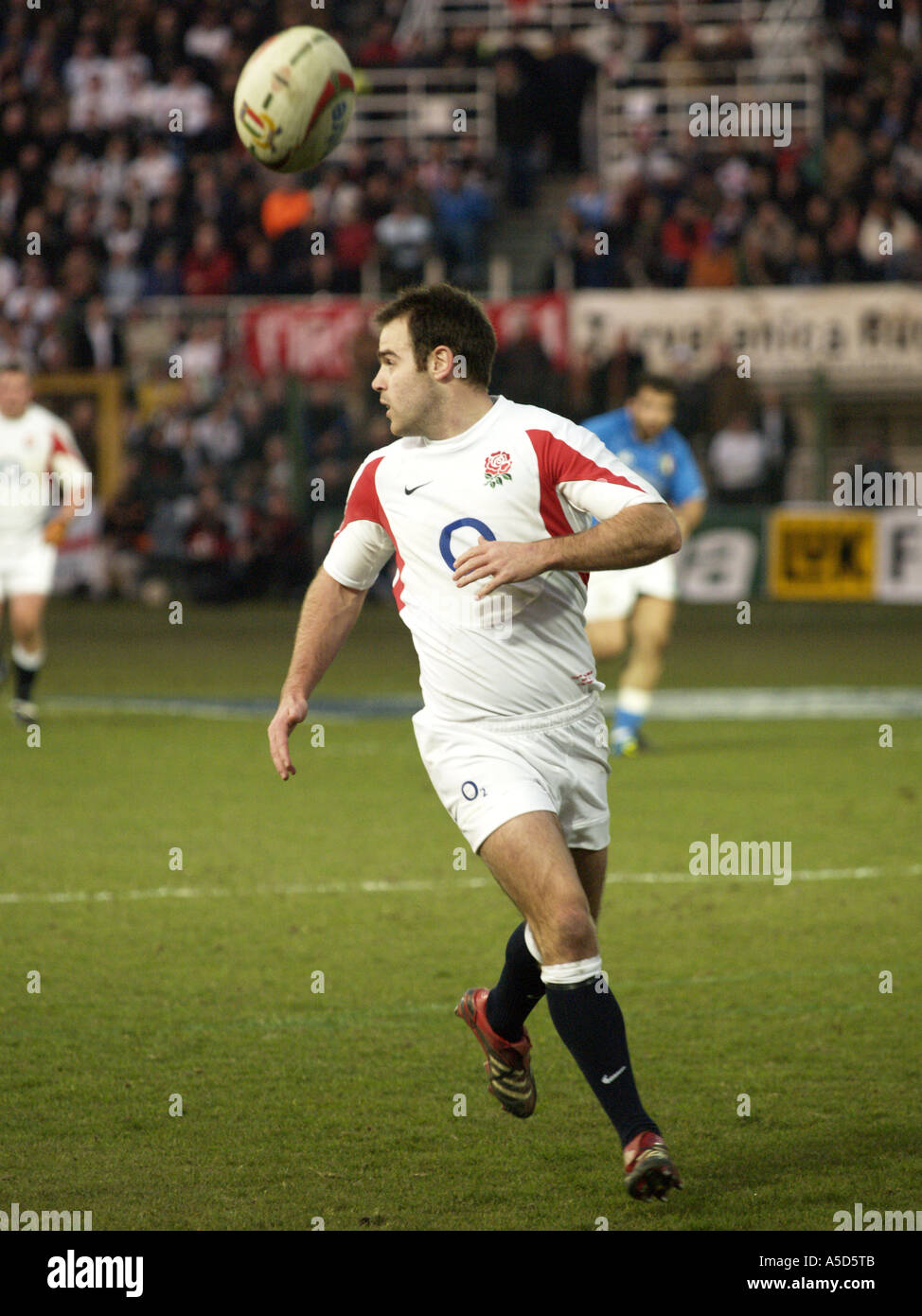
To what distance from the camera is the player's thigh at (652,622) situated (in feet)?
37.5

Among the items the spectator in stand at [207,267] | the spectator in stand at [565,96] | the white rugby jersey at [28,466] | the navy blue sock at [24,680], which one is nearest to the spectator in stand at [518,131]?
the spectator in stand at [565,96]

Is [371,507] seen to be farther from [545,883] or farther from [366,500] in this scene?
[545,883]

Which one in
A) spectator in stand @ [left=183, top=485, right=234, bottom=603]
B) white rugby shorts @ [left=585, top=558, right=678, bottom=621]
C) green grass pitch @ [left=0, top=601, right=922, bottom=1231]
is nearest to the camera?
green grass pitch @ [left=0, top=601, right=922, bottom=1231]

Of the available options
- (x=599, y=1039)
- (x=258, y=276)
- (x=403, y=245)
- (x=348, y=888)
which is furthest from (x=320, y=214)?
(x=599, y=1039)

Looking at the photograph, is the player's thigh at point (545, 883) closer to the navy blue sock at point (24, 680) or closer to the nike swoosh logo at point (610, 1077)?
the nike swoosh logo at point (610, 1077)

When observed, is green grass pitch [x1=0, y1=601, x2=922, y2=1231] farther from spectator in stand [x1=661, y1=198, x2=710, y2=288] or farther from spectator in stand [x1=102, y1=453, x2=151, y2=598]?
spectator in stand [x1=661, y1=198, x2=710, y2=288]

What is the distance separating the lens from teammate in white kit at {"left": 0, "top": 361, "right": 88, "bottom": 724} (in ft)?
41.2

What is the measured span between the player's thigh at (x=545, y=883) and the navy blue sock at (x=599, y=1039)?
0.09m

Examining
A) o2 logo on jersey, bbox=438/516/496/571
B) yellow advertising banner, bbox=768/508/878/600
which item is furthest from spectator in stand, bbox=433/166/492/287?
o2 logo on jersey, bbox=438/516/496/571

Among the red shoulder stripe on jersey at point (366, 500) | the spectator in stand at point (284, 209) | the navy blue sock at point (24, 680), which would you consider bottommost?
the navy blue sock at point (24, 680)

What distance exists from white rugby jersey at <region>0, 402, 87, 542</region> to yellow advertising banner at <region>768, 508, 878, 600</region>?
29.5 feet

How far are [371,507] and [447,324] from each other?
54 cm
